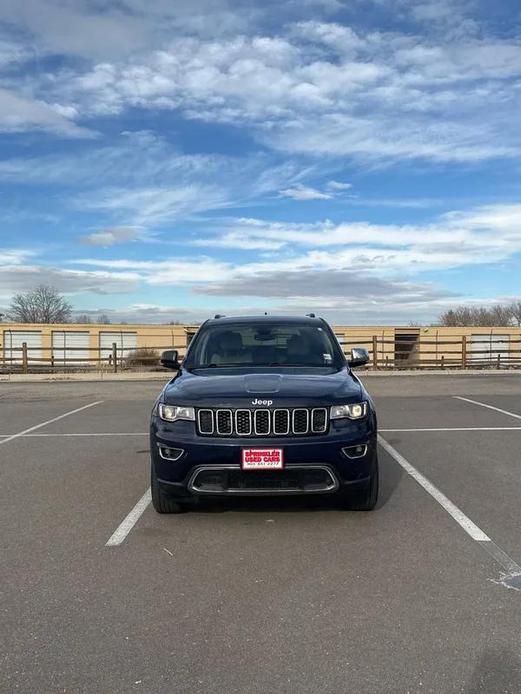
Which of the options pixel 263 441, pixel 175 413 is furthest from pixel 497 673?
pixel 175 413

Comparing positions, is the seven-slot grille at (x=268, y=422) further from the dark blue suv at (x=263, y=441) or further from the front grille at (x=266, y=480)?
the front grille at (x=266, y=480)

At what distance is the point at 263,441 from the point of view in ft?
15.4

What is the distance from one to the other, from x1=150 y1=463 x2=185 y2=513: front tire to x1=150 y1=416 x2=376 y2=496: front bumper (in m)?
0.22

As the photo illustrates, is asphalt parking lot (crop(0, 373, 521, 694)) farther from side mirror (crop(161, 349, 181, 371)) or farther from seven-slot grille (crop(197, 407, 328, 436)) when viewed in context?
side mirror (crop(161, 349, 181, 371))

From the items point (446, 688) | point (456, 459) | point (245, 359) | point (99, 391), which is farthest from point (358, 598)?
point (99, 391)

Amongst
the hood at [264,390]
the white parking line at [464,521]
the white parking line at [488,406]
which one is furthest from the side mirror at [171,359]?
the white parking line at [488,406]

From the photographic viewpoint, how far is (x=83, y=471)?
7164mm

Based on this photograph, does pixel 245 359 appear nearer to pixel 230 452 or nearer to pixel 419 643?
pixel 230 452

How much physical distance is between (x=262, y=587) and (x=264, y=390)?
157 centimetres

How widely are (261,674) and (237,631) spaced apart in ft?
1.40

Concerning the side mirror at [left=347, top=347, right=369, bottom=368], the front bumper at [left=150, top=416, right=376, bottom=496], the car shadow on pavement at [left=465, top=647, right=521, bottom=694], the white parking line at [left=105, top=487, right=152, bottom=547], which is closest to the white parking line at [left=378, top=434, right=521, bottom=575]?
the front bumper at [left=150, top=416, right=376, bottom=496]

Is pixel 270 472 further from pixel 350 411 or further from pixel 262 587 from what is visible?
pixel 262 587

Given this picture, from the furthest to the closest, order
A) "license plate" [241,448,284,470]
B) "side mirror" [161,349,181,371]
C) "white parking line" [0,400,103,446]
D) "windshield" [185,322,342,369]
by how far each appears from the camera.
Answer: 1. "white parking line" [0,400,103,446]
2. "side mirror" [161,349,181,371]
3. "windshield" [185,322,342,369]
4. "license plate" [241,448,284,470]

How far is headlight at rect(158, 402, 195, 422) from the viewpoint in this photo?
489cm
